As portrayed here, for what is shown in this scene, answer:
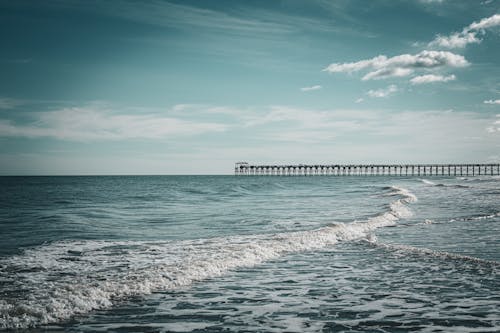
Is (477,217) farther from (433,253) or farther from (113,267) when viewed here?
(113,267)

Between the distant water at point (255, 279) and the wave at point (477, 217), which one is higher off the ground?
the wave at point (477, 217)

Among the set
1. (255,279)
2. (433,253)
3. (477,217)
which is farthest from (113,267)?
(477,217)

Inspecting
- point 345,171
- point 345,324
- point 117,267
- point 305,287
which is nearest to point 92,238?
point 117,267

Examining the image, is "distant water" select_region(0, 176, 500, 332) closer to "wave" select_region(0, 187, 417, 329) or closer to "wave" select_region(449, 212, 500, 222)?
"wave" select_region(0, 187, 417, 329)

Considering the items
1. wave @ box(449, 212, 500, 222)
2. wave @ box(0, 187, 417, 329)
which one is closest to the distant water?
wave @ box(0, 187, 417, 329)

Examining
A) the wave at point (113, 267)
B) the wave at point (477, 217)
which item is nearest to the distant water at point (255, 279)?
the wave at point (113, 267)

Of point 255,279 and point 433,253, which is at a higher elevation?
point 433,253

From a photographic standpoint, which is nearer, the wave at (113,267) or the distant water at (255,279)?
the distant water at (255,279)

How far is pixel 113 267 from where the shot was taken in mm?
8445

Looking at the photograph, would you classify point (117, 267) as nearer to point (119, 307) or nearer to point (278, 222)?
point (119, 307)

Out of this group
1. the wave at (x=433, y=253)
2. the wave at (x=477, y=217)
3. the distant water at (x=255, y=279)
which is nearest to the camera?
the distant water at (x=255, y=279)

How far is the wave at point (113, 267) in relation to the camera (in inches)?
232

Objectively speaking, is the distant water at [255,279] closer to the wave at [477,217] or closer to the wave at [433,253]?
the wave at [433,253]

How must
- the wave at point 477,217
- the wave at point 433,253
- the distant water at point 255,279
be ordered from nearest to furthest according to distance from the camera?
the distant water at point 255,279, the wave at point 433,253, the wave at point 477,217
